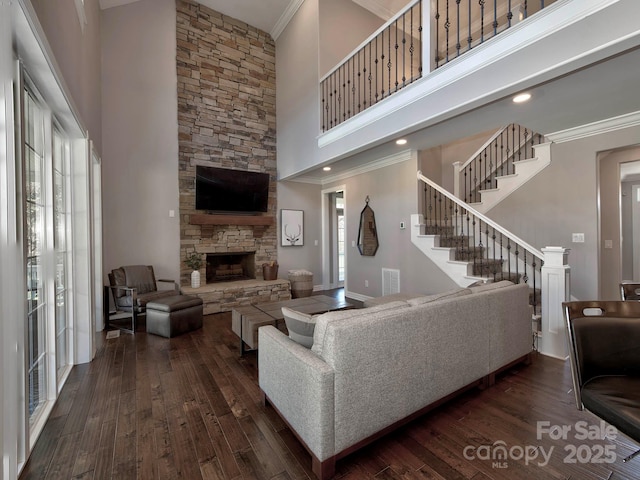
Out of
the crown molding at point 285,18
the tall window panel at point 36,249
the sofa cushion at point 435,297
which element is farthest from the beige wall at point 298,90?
the tall window panel at point 36,249

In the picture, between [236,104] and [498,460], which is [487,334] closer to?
[498,460]

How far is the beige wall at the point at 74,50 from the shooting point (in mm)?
1748

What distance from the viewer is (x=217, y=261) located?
19.0 feet

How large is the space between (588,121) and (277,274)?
5.34 meters

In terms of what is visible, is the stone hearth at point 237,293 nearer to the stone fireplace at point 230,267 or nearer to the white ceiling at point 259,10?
the stone fireplace at point 230,267

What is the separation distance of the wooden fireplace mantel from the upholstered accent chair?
112 cm

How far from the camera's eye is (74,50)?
94.7 inches

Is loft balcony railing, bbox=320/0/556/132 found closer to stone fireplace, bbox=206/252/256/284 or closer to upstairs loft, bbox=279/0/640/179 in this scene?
upstairs loft, bbox=279/0/640/179

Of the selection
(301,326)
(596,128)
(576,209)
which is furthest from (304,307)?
(596,128)

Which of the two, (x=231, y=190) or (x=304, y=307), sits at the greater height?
(x=231, y=190)

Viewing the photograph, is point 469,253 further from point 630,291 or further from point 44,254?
point 44,254

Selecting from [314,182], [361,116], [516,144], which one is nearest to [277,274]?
[314,182]

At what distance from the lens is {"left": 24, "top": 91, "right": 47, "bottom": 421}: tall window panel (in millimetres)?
1941

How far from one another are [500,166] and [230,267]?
5.54m
